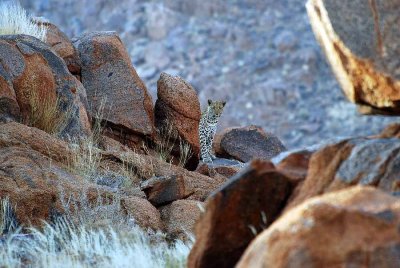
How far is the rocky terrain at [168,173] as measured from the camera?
4.40 metres

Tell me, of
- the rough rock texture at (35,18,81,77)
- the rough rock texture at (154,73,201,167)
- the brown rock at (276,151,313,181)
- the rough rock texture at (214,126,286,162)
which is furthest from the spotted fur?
the brown rock at (276,151,313,181)

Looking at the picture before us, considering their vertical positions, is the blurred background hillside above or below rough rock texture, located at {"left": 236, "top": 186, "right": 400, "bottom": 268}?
below

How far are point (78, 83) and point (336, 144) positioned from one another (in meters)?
7.44

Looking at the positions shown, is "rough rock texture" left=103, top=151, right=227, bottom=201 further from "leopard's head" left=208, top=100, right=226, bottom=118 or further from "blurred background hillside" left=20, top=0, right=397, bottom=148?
"blurred background hillside" left=20, top=0, right=397, bottom=148

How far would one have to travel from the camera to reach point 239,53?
88438 mm

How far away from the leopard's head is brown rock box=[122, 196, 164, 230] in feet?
21.8

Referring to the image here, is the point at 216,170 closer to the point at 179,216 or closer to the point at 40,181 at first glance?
the point at 179,216

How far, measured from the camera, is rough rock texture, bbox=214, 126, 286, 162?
51.5ft

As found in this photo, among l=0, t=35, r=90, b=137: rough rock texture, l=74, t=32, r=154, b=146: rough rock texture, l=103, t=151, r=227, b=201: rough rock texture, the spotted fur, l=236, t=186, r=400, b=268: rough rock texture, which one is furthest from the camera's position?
the spotted fur

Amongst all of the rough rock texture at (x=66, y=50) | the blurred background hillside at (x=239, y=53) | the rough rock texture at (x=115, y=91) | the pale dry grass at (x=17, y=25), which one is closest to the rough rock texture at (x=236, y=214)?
the rough rock texture at (x=115, y=91)

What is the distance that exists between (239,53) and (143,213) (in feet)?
261

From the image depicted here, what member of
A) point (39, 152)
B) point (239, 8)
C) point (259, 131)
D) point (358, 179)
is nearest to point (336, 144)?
point (358, 179)

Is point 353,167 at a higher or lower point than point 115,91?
higher

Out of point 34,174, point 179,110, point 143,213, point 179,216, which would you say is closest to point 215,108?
point 179,110
